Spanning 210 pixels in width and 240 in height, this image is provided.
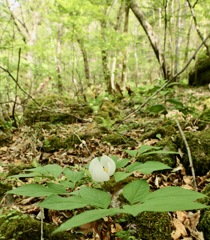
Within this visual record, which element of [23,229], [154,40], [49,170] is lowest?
[23,229]

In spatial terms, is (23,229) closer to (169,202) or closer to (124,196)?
(124,196)

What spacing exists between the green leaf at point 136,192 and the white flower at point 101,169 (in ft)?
0.74

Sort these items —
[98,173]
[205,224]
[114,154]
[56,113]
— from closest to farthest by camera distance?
[98,173], [205,224], [114,154], [56,113]

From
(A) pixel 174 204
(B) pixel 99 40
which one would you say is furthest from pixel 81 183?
(B) pixel 99 40

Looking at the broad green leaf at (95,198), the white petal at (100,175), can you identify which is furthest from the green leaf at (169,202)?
the white petal at (100,175)

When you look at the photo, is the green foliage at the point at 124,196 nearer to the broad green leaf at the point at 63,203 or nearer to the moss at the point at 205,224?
the broad green leaf at the point at 63,203

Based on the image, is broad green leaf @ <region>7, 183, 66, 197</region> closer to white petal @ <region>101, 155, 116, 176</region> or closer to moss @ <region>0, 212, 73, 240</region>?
white petal @ <region>101, 155, 116, 176</region>

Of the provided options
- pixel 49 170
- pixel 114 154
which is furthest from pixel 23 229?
pixel 114 154

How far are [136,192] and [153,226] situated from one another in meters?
0.84

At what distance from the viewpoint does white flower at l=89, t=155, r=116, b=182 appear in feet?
4.07

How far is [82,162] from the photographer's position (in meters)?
3.39

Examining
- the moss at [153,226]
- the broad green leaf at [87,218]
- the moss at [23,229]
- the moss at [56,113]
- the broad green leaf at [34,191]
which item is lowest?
the moss at [56,113]

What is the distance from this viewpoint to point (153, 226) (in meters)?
1.67

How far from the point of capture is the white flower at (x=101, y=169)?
1241 mm
